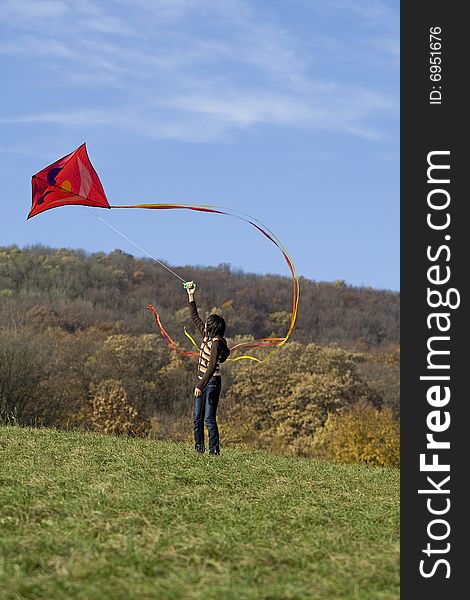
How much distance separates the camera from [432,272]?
6.83 metres

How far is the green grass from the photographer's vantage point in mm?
5418

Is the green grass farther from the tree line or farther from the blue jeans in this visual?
the tree line

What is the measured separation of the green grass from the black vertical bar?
0.36 metres

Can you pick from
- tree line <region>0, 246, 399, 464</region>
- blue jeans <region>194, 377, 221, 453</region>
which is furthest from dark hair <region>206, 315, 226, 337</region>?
tree line <region>0, 246, 399, 464</region>

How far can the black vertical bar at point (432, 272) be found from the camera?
20.5 feet

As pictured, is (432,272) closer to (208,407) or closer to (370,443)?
(208,407)

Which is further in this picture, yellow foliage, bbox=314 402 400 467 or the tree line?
the tree line

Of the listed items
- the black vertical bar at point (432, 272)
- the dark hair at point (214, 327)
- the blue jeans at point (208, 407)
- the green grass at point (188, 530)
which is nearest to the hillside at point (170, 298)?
the blue jeans at point (208, 407)

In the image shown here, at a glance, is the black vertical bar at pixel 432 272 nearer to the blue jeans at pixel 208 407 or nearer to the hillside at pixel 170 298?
the blue jeans at pixel 208 407

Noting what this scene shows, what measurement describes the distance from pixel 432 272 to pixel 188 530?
8.75 feet

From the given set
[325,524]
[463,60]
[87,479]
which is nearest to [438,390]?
[325,524]

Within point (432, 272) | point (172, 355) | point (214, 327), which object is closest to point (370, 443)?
point (214, 327)

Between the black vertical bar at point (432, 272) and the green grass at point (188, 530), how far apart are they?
36cm

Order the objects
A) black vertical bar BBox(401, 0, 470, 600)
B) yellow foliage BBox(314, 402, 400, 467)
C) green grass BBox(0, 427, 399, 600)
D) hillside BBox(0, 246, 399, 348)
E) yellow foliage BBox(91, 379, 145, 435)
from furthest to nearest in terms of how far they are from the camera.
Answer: hillside BBox(0, 246, 399, 348)
yellow foliage BBox(91, 379, 145, 435)
yellow foliage BBox(314, 402, 400, 467)
black vertical bar BBox(401, 0, 470, 600)
green grass BBox(0, 427, 399, 600)
